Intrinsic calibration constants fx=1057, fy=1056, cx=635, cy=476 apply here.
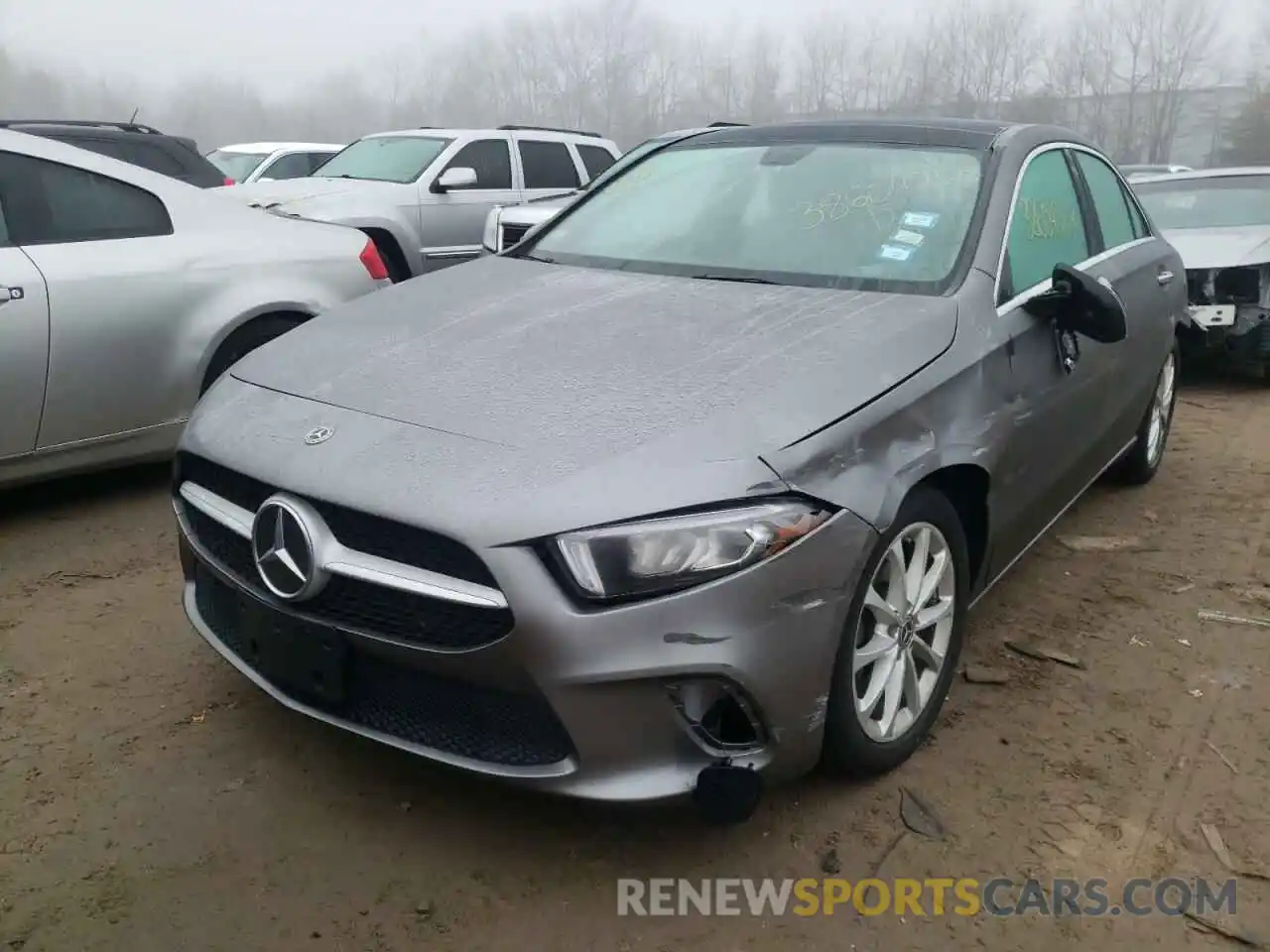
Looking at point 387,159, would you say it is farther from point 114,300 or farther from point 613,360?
point 613,360

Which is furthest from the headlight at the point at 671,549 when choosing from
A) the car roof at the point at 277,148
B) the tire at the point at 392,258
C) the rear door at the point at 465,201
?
the car roof at the point at 277,148

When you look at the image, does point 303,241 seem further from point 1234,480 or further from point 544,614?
point 1234,480

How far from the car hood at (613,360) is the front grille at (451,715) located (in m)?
0.48

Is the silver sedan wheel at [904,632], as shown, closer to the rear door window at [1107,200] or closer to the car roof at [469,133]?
the rear door window at [1107,200]

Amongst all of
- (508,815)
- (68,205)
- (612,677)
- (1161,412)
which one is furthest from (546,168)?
(612,677)

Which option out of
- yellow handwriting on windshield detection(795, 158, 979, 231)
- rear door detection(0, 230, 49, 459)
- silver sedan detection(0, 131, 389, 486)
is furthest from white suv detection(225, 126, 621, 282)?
yellow handwriting on windshield detection(795, 158, 979, 231)

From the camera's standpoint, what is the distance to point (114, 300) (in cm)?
403

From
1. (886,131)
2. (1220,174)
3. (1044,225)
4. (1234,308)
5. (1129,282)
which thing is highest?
(886,131)

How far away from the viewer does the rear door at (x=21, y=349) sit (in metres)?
3.75

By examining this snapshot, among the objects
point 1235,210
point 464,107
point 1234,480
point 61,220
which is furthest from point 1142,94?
point 61,220

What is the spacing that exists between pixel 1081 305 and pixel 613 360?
1412 millimetres

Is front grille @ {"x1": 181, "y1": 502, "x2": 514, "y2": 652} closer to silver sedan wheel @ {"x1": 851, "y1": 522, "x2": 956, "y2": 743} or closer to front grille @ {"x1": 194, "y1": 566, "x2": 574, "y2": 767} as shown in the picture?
front grille @ {"x1": 194, "y1": 566, "x2": 574, "y2": 767}

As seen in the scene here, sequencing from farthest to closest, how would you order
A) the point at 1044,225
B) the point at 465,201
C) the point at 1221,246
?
the point at 465,201, the point at 1221,246, the point at 1044,225

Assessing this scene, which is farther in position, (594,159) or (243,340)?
(594,159)
